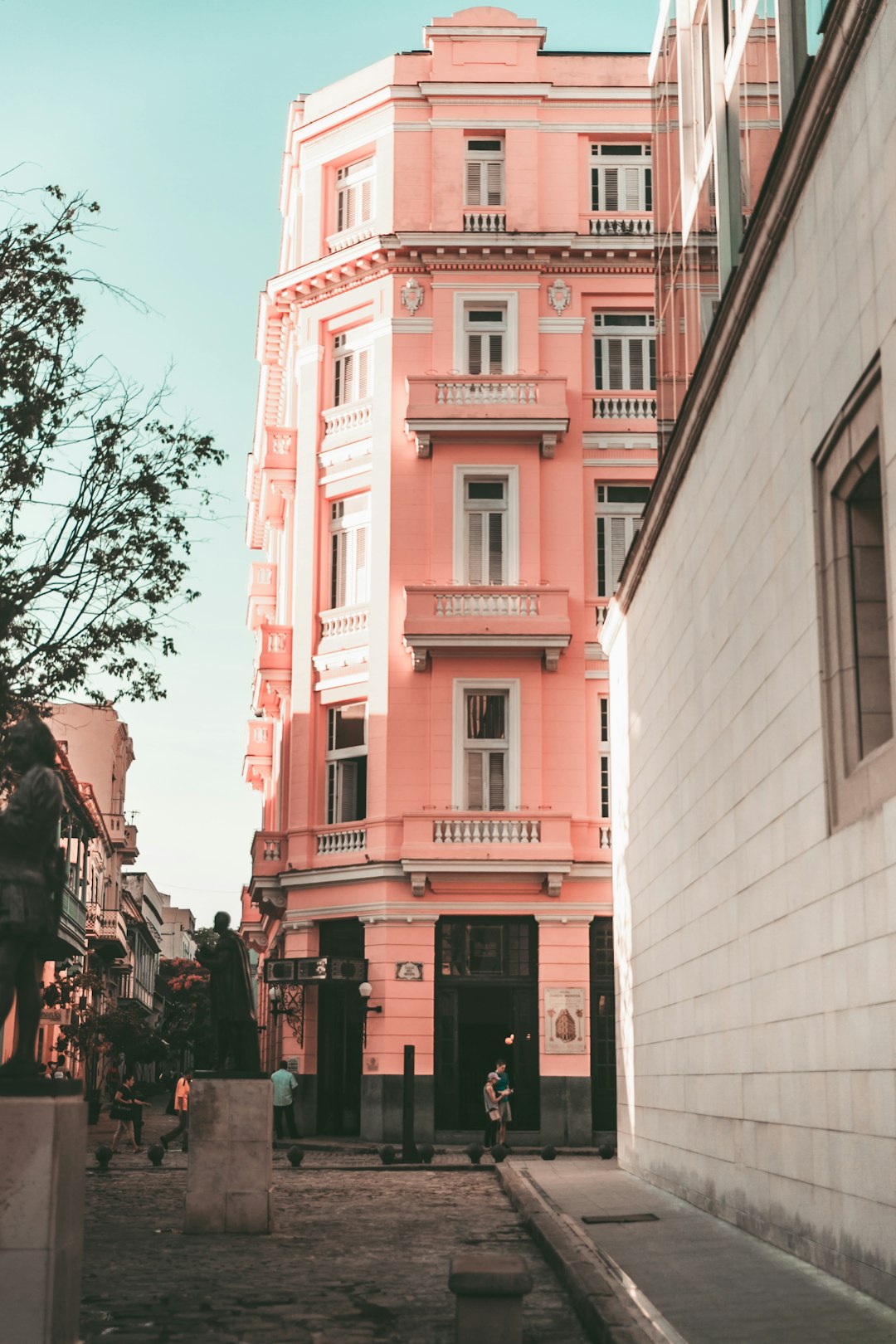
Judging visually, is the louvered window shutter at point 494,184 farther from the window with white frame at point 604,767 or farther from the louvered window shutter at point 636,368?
the window with white frame at point 604,767

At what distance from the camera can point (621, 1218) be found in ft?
48.8

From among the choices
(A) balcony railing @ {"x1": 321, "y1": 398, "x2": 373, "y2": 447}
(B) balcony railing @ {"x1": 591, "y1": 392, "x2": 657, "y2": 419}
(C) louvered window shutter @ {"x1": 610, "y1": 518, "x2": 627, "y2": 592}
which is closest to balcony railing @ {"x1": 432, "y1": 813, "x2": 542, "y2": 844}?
(C) louvered window shutter @ {"x1": 610, "y1": 518, "x2": 627, "y2": 592}

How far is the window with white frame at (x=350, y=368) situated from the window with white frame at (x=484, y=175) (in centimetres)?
365

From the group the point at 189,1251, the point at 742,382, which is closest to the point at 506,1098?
the point at 189,1251

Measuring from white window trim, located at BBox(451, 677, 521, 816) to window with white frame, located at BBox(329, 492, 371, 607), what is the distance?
288cm

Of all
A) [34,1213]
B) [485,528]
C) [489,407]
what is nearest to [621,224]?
[489,407]

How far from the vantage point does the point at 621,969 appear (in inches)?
912

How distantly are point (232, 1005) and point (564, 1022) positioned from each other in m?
15.1

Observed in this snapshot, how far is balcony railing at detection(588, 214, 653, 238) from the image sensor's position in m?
32.8

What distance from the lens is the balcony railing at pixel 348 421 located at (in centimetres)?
3278

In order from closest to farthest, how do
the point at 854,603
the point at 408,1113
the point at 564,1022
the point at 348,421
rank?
the point at 854,603 < the point at 408,1113 < the point at 564,1022 < the point at 348,421

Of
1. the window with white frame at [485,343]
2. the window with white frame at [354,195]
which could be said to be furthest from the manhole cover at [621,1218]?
the window with white frame at [354,195]

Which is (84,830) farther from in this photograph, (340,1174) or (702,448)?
(702,448)

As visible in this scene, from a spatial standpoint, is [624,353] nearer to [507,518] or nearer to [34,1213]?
[507,518]
